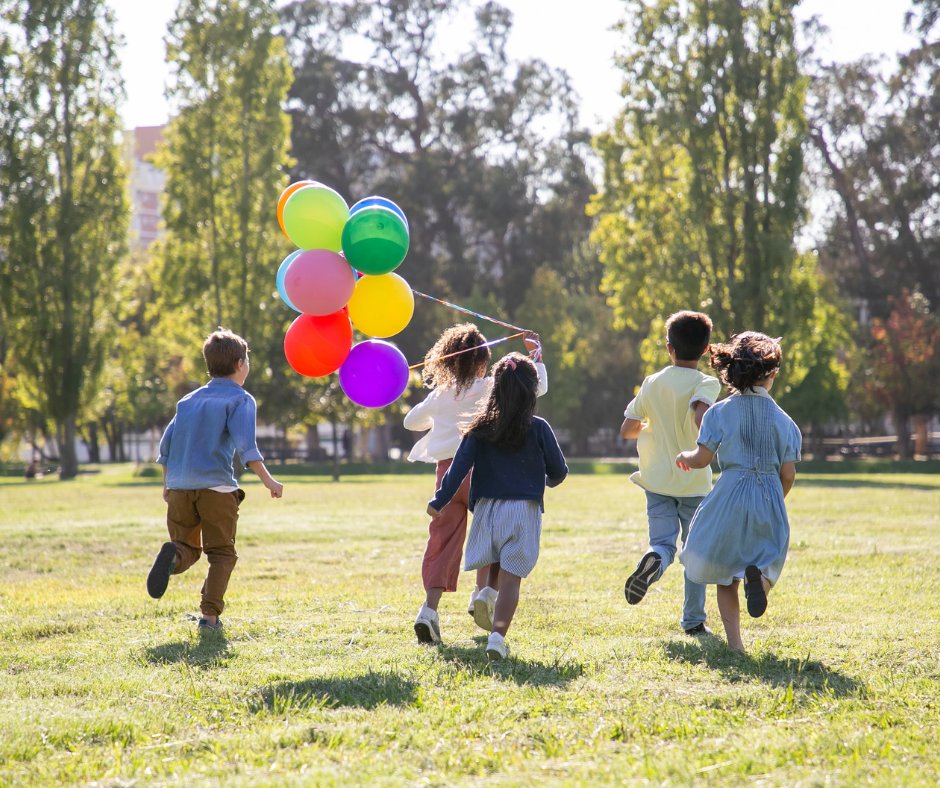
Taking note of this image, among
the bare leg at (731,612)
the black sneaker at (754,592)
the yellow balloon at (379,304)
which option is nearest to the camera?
the black sneaker at (754,592)

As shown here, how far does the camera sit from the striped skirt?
18.4ft

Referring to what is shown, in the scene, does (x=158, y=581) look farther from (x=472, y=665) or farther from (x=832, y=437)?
(x=832, y=437)

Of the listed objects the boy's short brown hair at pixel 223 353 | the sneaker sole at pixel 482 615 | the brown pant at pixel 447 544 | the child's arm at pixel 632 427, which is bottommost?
the sneaker sole at pixel 482 615

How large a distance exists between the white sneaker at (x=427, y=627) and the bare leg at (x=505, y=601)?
1.40ft

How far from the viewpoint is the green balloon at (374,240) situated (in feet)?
23.5

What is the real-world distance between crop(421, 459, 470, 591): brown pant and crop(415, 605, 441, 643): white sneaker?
28cm

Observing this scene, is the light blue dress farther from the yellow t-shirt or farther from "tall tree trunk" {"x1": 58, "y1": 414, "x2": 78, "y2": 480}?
"tall tree trunk" {"x1": 58, "y1": 414, "x2": 78, "y2": 480}

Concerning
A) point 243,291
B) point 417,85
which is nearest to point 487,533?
point 243,291

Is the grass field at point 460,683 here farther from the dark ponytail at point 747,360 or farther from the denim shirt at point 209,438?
the dark ponytail at point 747,360

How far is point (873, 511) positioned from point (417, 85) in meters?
32.2

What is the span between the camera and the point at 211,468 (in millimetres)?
6398

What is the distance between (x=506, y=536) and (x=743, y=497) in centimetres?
119

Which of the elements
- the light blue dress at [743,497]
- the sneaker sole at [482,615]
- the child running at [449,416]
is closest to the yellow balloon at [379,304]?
the child running at [449,416]

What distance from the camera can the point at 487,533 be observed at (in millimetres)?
5715
